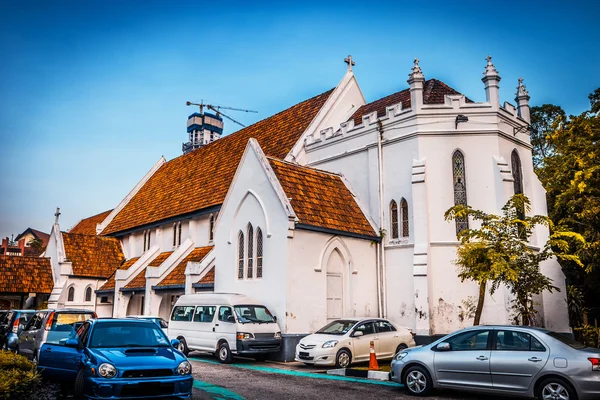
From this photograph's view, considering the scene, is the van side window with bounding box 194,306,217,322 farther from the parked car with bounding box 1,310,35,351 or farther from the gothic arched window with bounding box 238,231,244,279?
the parked car with bounding box 1,310,35,351

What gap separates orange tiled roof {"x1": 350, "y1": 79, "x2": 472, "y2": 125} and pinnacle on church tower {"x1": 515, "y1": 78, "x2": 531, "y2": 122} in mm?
2577

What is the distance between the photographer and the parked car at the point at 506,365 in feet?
31.2

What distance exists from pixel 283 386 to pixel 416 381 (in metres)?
3.04

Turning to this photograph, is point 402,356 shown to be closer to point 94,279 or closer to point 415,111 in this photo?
point 415,111

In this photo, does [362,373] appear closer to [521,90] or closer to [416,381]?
[416,381]

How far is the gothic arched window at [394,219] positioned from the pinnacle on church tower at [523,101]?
6.58m

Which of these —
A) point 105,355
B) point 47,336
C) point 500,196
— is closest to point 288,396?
point 105,355

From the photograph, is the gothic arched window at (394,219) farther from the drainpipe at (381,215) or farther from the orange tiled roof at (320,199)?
the orange tiled roof at (320,199)

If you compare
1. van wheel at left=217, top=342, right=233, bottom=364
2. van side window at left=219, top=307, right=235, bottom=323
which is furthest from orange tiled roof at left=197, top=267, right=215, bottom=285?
van wheel at left=217, top=342, right=233, bottom=364

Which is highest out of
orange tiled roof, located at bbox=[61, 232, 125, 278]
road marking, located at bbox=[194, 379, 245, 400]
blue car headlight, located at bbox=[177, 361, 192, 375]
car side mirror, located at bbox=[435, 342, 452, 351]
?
orange tiled roof, located at bbox=[61, 232, 125, 278]

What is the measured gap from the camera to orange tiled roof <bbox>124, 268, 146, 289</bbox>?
26755 millimetres

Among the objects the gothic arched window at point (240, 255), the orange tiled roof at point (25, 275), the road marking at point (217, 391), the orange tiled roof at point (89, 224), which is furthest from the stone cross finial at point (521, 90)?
the orange tiled roof at point (89, 224)

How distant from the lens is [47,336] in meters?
14.1

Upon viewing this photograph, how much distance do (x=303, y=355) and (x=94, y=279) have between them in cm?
1973
